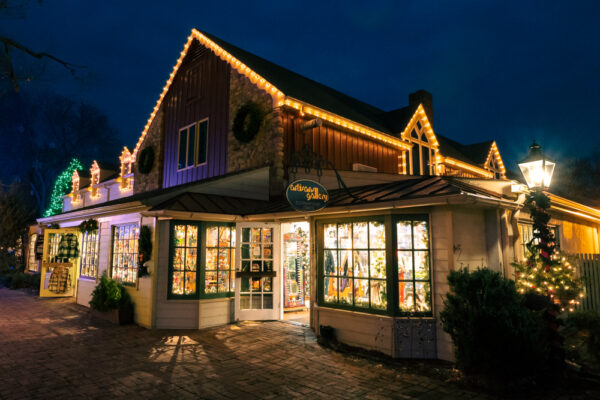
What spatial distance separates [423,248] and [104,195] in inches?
720

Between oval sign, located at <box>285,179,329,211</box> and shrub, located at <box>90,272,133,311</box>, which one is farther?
shrub, located at <box>90,272,133,311</box>

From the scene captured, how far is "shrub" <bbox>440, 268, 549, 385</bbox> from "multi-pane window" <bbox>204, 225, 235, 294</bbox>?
563 cm

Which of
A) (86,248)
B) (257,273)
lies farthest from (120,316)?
(86,248)

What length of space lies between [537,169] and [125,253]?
9.82 m

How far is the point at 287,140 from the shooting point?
10898 millimetres

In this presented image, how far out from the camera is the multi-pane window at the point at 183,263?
344 inches

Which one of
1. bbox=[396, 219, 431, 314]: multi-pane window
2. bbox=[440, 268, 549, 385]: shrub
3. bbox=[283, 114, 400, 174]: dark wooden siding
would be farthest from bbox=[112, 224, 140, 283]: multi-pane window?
bbox=[440, 268, 549, 385]: shrub

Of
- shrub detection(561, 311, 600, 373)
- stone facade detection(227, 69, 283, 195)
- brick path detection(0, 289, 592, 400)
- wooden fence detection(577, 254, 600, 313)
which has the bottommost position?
brick path detection(0, 289, 592, 400)

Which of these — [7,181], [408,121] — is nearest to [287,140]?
[408,121]

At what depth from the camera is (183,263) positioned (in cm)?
878

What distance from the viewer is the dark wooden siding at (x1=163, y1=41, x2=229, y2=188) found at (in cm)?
1286

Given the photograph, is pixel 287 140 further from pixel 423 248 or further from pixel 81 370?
pixel 81 370

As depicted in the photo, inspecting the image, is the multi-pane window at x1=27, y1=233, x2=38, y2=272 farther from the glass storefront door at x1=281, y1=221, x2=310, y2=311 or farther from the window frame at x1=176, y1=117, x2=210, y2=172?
the glass storefront door at x1=281, y1=221, x2=310, y2=311

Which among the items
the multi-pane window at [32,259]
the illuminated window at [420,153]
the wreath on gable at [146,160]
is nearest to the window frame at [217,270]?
the wreath on gable at [146,160]
